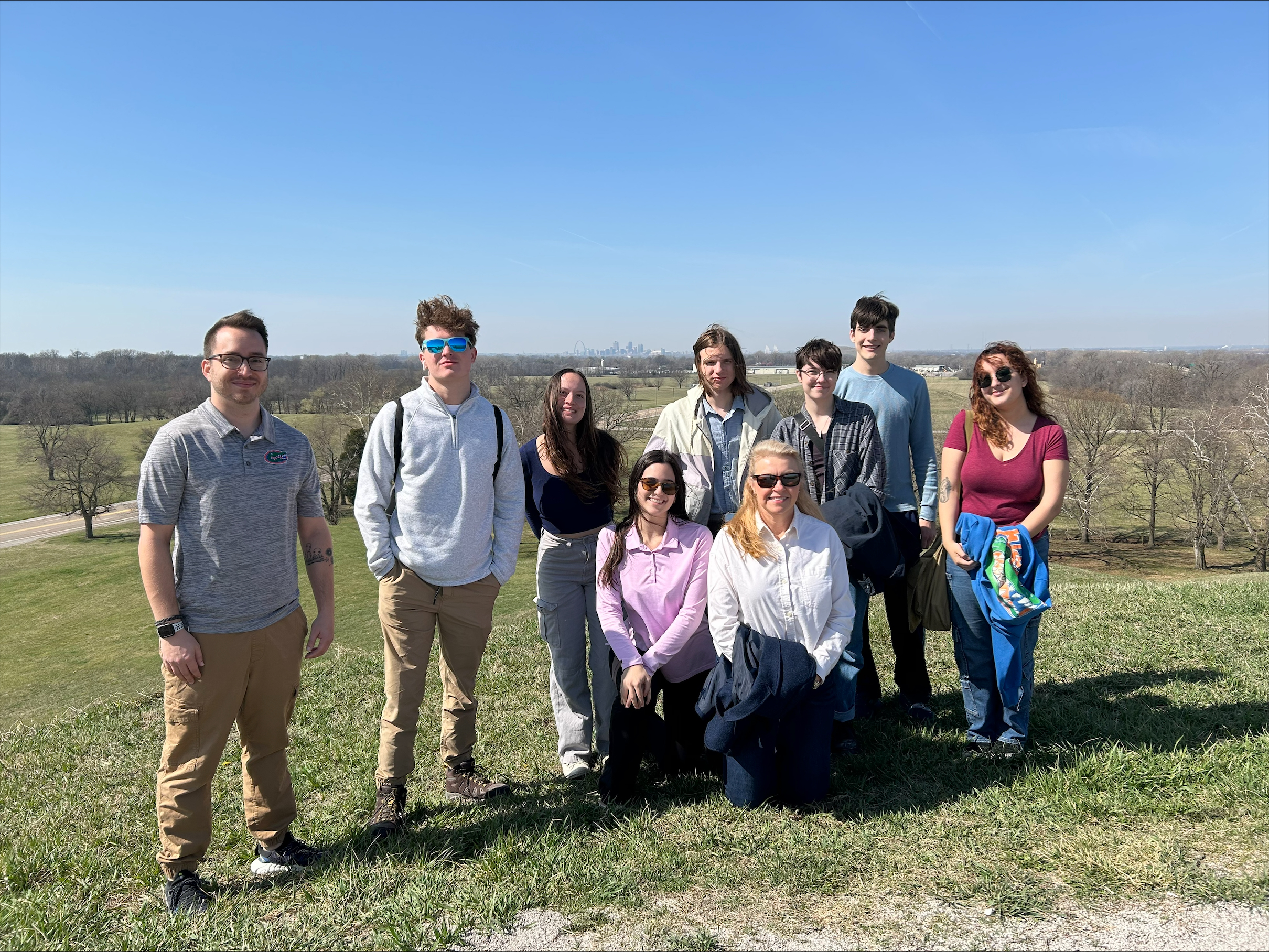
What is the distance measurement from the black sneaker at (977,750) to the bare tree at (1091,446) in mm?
42022

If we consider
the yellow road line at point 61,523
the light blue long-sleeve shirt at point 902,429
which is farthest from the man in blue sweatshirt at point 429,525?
the yellow road line at point 61,523

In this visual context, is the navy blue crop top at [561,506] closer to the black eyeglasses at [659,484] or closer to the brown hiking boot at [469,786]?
the black eyeglasses at [659,484]

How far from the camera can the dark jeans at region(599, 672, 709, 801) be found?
4.08m

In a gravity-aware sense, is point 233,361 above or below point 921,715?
above

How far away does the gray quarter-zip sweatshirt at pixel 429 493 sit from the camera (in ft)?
13.2

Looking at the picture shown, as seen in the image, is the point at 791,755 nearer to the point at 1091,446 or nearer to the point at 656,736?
the point at 656,736

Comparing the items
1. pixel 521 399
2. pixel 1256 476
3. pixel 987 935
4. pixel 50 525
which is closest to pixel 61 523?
pixel 50 525

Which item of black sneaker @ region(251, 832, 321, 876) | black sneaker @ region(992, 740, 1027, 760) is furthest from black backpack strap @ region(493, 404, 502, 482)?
black sneaker @ region(992, 740, 1027, 760)

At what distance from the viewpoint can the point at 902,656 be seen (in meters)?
5.16

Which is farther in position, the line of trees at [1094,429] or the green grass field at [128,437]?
the green grass field at [128,437]

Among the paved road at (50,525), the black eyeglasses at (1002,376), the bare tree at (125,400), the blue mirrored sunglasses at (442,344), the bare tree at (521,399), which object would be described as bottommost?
the paved road at (50,525)

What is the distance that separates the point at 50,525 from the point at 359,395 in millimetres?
25025

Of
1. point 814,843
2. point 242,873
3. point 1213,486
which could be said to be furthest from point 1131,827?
point 1213,486

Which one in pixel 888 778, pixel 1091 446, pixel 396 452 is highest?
pixel 396 452
